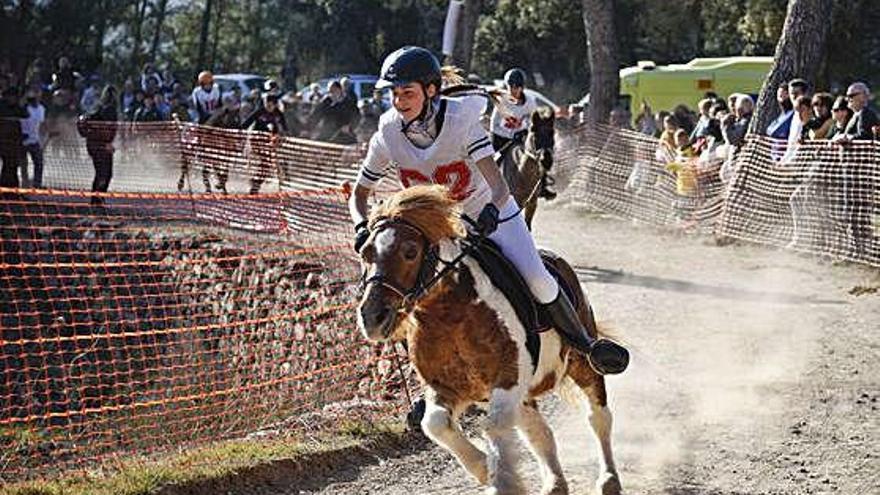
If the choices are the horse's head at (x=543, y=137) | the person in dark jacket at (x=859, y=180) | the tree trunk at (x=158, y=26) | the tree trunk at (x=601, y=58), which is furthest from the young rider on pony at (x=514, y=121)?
the tree trunk at (x=158, y=26)

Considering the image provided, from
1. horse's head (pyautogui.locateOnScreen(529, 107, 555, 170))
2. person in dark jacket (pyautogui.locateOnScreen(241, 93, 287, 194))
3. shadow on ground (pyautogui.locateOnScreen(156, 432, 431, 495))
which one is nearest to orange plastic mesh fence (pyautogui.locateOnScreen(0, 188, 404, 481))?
shadow on ground (pyautogui.locateOnScreen(156, 432, 431, 495))

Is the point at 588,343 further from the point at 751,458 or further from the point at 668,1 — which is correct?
the point at 668,1

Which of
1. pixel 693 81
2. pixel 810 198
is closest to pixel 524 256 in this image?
pixel 810 198

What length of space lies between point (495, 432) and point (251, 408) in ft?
18.1

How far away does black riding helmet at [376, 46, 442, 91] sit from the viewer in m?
6.87

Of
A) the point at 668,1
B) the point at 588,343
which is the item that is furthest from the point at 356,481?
the point at 668,1

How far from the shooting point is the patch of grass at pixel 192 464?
26.8ft

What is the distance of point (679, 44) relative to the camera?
161 feet

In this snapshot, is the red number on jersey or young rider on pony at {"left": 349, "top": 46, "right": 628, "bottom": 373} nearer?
young rider on pony at {"left": 349, "top": 46, "right": 628, "bottom": 373}

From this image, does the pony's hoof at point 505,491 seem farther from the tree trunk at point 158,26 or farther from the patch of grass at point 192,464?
the tree trunk at point 158,26

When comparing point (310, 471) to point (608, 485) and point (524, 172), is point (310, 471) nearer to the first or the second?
point (608, 485)

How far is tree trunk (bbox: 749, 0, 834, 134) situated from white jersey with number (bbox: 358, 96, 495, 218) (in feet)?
44.6

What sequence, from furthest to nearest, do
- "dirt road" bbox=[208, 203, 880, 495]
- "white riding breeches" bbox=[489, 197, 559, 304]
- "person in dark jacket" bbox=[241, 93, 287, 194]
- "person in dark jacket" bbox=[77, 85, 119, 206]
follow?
1. "person in dark jacket" bbox=[77, 85, 119, 206]
2. "person in dark jacket" bbox=[241, 93, 287, 194]
3. "dirt road" bbox=[208, 203, 880, 495]
4. "white riding breeches" bbox=[489, 197, 559, 304]

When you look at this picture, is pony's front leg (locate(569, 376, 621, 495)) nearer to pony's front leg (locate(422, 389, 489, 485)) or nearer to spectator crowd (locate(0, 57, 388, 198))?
pony's front leg (locate(422, 389, 489, 485))
